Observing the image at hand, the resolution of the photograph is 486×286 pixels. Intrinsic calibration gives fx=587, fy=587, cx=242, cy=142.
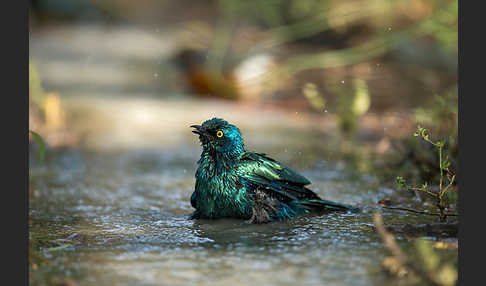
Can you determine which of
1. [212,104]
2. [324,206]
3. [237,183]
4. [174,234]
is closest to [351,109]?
[212,104]

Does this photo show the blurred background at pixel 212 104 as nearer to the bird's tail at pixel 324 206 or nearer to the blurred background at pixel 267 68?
the blurred background at pixel 267 68

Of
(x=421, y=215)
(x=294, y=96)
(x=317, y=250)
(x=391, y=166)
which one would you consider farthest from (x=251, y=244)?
(x=294, y=96)

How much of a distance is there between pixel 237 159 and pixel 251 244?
80 cm

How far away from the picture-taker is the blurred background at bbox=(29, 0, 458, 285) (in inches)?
193

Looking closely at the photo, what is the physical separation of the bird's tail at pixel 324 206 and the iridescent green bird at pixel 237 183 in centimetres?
2

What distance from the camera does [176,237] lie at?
3.70m

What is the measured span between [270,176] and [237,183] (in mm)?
246

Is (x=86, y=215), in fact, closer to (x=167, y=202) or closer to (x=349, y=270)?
(x=167, y=202)

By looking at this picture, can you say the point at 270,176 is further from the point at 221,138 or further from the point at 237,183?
the point at 221,138

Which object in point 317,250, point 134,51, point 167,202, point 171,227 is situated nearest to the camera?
point 317,250

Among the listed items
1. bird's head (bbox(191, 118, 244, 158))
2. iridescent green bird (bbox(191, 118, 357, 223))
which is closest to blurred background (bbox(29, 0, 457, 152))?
iridescent green bird (bbox(191, 118, 357, 223))

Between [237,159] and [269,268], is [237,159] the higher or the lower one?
the higher one

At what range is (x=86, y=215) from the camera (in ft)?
14.6

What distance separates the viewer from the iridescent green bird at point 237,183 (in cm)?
400
